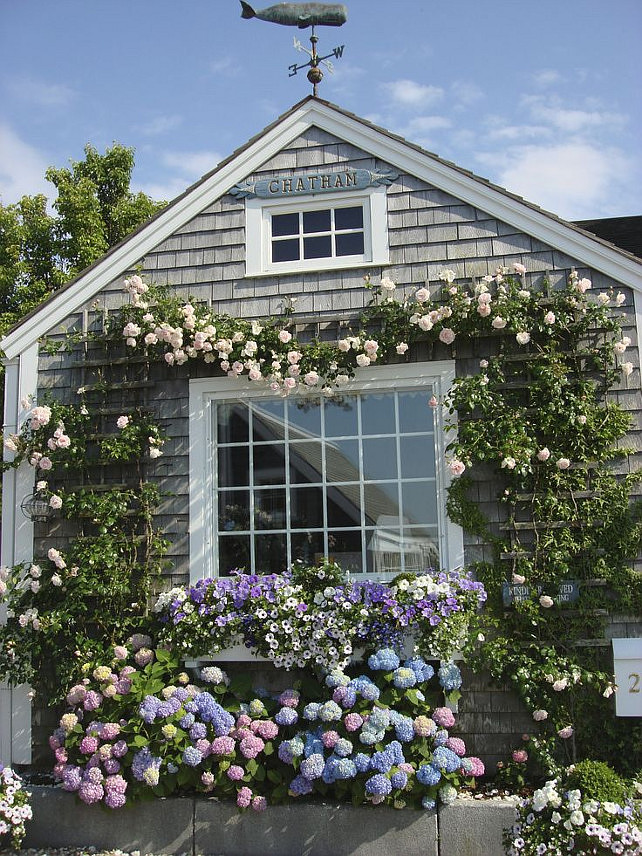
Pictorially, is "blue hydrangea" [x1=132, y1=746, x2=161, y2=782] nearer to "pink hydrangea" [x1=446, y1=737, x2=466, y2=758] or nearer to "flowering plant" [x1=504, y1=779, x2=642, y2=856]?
"pink hydrangea" [x1=446, y1=737, x2=466, y2=758]

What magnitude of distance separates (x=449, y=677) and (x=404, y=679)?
0.34 m

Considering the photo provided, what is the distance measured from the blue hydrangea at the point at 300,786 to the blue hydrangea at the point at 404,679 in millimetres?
796

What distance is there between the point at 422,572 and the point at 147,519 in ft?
6.75

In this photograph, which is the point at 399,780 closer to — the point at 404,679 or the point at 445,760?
the point at 445,760

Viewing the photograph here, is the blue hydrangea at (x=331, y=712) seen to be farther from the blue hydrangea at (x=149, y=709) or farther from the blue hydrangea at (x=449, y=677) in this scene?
the blue hydrangea at (x=149, y=709)

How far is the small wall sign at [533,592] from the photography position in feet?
18.0

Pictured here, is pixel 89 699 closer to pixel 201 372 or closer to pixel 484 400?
pixel 201 372

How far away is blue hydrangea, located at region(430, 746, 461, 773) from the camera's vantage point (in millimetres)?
4898

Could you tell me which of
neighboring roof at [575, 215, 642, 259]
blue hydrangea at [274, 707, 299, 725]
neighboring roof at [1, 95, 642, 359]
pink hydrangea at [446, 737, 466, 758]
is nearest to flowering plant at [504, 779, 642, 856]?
pink hydrangea at [446, 737, 466, 758]

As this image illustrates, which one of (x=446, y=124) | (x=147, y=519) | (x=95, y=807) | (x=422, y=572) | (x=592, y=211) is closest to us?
(x=95, y=807)

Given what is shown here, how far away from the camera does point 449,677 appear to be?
5289mm

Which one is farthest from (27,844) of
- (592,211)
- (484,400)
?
(592,211)

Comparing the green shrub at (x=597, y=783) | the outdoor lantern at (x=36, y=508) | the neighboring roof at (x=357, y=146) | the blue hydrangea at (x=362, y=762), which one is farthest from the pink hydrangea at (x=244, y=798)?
the neighboring roof at (x=357, y=146)

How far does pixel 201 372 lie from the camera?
6.30 metres
